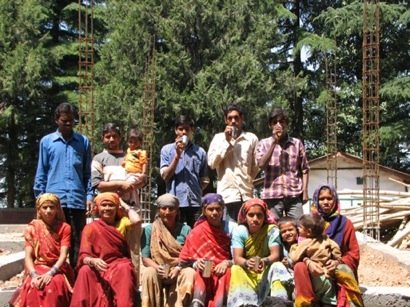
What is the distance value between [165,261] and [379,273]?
3.55m

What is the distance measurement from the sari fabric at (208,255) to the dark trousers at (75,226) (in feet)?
3.05

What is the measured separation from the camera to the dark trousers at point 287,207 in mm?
5750

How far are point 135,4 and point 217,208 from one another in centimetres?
1690

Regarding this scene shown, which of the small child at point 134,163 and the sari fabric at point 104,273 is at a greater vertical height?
the small child at point 134,163

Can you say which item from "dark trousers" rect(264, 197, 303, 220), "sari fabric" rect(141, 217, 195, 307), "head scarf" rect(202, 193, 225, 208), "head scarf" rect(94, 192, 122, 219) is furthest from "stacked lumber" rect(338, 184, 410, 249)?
"head scarf" rect(94, 192, 122, 219)

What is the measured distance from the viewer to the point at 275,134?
577 centimetres

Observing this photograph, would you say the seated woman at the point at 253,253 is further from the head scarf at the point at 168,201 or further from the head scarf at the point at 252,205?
the head scarf at the point at 168,201

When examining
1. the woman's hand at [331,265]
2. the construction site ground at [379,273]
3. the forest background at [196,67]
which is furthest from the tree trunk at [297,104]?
the woman's hand at [331,265]

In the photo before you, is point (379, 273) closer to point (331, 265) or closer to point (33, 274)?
point (331, 265)

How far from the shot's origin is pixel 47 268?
510 centimetres

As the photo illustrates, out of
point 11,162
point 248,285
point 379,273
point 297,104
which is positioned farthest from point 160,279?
point 297,104

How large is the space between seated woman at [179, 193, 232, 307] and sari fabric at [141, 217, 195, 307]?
78 millimetres

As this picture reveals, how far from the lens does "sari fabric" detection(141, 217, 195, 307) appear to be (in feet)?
16.6

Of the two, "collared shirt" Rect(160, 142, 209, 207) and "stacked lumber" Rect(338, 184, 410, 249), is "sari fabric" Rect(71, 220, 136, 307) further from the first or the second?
"stacked lumber" Rect(338, 184, 410, 249)
